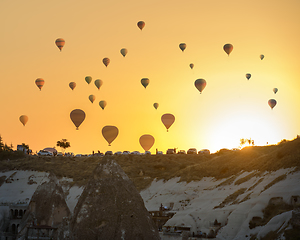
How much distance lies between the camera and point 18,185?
8938 centimetres

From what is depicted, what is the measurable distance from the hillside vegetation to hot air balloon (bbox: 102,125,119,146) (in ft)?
24.6

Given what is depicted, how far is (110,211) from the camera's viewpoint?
33688 mm

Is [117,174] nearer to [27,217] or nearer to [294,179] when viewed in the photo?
[27,217]

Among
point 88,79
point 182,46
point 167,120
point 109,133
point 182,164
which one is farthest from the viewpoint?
point 88,79

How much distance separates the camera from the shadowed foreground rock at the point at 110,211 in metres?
32.8

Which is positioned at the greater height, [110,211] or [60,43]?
[60,43]

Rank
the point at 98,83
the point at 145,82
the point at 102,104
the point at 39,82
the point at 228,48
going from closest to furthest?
the point at 228,48 < the point at 145,82 < the point at 98,83 < the point at 39,82 < the point at 102,104

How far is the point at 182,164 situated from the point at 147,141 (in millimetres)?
7246

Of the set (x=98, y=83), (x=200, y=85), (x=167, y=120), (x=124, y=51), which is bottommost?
(x=167, y=120)

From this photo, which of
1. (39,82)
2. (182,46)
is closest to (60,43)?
(39,82)

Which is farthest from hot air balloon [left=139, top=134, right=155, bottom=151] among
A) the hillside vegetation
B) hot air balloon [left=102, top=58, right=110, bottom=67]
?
hot air balloon [left=102, top=58, right=110, bottom=67]

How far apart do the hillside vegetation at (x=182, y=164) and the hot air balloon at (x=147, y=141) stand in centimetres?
434

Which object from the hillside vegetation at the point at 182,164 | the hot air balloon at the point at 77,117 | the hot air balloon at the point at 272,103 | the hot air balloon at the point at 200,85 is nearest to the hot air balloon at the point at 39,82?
the hot air balloon at the point at 77,117

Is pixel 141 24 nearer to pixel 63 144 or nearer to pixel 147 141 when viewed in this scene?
pixel 147 141
